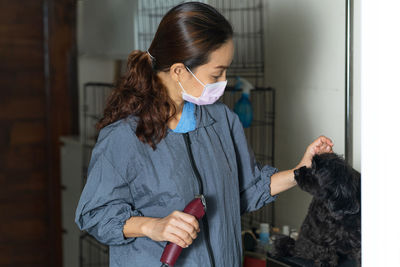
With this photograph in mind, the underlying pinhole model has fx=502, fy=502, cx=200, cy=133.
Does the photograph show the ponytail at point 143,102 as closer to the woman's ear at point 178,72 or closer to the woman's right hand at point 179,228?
the woman's ear at point 178,72

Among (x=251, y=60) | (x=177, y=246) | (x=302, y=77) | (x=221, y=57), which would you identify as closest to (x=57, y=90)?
(x=251, y=60)

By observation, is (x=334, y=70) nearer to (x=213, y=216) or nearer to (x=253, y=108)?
(x=253, y=108)

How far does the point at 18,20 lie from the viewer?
126 inches

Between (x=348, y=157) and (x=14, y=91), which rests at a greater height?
(x=14, y=91)

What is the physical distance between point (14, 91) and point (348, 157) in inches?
92.6

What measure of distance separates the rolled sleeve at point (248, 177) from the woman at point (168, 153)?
0.08 metres

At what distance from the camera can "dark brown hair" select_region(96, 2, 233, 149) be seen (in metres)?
1.16

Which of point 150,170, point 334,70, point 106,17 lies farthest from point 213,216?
point 106,17

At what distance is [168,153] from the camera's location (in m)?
1.20

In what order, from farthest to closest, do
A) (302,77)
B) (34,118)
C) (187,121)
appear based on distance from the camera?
(34,118) → (302,77) → (187,121)

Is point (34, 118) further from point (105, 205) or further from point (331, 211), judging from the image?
point (331, 211)

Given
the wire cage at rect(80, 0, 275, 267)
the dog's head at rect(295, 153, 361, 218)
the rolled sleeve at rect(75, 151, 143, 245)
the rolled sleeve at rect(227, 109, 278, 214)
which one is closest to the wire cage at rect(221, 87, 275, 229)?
the wire cage at rect(80, 0, 275, 267)

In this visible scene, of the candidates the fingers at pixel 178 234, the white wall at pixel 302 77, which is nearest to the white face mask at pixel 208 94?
the fingers at pixel 178 234

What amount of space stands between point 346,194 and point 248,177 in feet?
0.92
